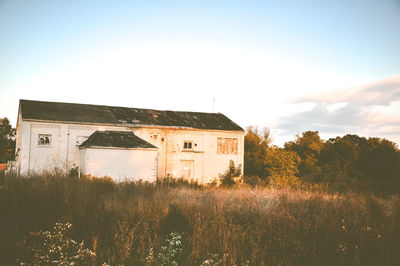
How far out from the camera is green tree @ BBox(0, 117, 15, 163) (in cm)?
5656

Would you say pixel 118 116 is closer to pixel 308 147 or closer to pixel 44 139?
pixel 44 139

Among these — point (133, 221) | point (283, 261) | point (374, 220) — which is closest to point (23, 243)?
point (133, 221)

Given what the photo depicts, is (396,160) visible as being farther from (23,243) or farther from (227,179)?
(23,243)

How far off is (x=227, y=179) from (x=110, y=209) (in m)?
21.3

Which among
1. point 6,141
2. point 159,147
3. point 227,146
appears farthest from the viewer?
point 6,141

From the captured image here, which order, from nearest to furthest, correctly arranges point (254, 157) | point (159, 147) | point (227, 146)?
point (159, 147), point (227, 146), point (254, 157)

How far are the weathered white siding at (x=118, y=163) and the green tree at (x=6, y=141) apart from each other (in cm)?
4241

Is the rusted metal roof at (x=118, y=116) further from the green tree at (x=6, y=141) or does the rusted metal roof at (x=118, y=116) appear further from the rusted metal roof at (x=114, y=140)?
the green tree at (x=6, y=141)

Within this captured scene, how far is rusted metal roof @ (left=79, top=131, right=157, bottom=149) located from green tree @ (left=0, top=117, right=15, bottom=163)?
4120 cm

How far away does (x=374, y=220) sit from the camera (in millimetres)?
5027

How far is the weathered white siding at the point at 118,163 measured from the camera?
2108 cm

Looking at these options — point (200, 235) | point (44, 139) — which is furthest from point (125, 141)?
point (200, 235)

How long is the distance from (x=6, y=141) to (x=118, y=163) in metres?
47.3

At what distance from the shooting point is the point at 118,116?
2662cm
